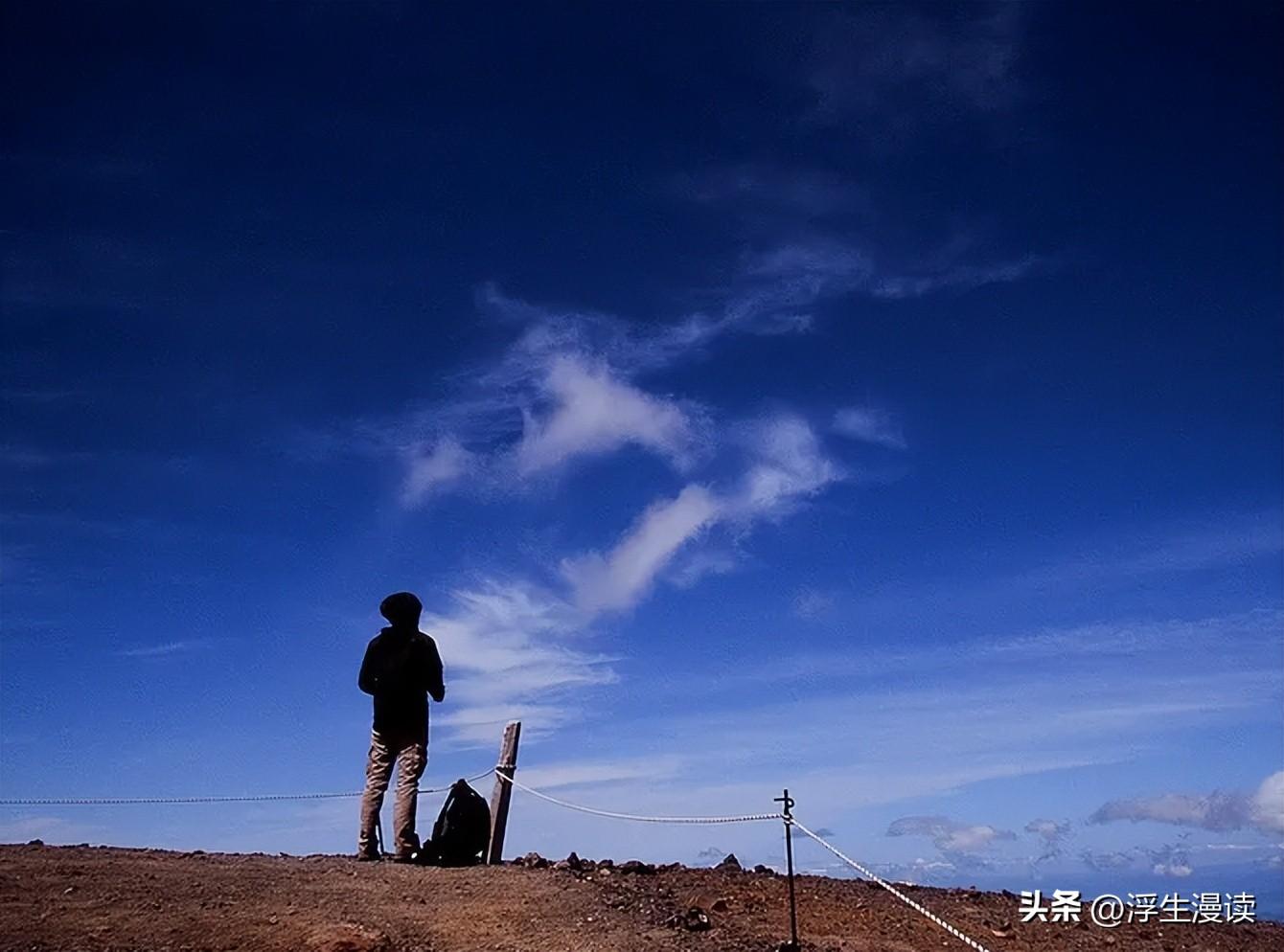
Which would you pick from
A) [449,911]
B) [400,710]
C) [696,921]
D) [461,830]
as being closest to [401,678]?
[400,710]

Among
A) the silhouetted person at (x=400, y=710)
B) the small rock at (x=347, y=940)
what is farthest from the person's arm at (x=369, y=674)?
the small rock at (x=347, y=940)

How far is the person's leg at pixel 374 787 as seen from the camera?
44.8 ft

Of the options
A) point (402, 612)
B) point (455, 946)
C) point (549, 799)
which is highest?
point (402, 612)

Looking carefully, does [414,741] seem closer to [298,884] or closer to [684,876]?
[298,884]

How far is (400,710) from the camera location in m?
13.8

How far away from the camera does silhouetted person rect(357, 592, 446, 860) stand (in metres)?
13.6

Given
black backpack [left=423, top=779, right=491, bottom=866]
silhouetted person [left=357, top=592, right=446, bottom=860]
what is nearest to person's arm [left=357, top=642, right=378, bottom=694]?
silhouetted person [left=357, top=592, right=446, bottom=860]

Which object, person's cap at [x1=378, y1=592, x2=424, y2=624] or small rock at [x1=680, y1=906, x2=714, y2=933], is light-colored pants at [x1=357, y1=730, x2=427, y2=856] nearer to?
person's cap at [x1=378, y1=592, x2=424, y2=624]

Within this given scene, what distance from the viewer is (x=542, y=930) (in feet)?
34.3

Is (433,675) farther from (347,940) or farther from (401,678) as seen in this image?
(347,940)

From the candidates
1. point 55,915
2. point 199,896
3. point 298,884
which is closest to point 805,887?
point 298,884

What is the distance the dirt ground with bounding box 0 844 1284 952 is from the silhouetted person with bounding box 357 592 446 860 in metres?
0.71

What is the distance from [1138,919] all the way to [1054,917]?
1.85 meters

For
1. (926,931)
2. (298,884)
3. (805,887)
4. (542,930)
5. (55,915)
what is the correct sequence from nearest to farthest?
(55,915)
(542,930)
(298,884)
(926,931)
(805,887)
